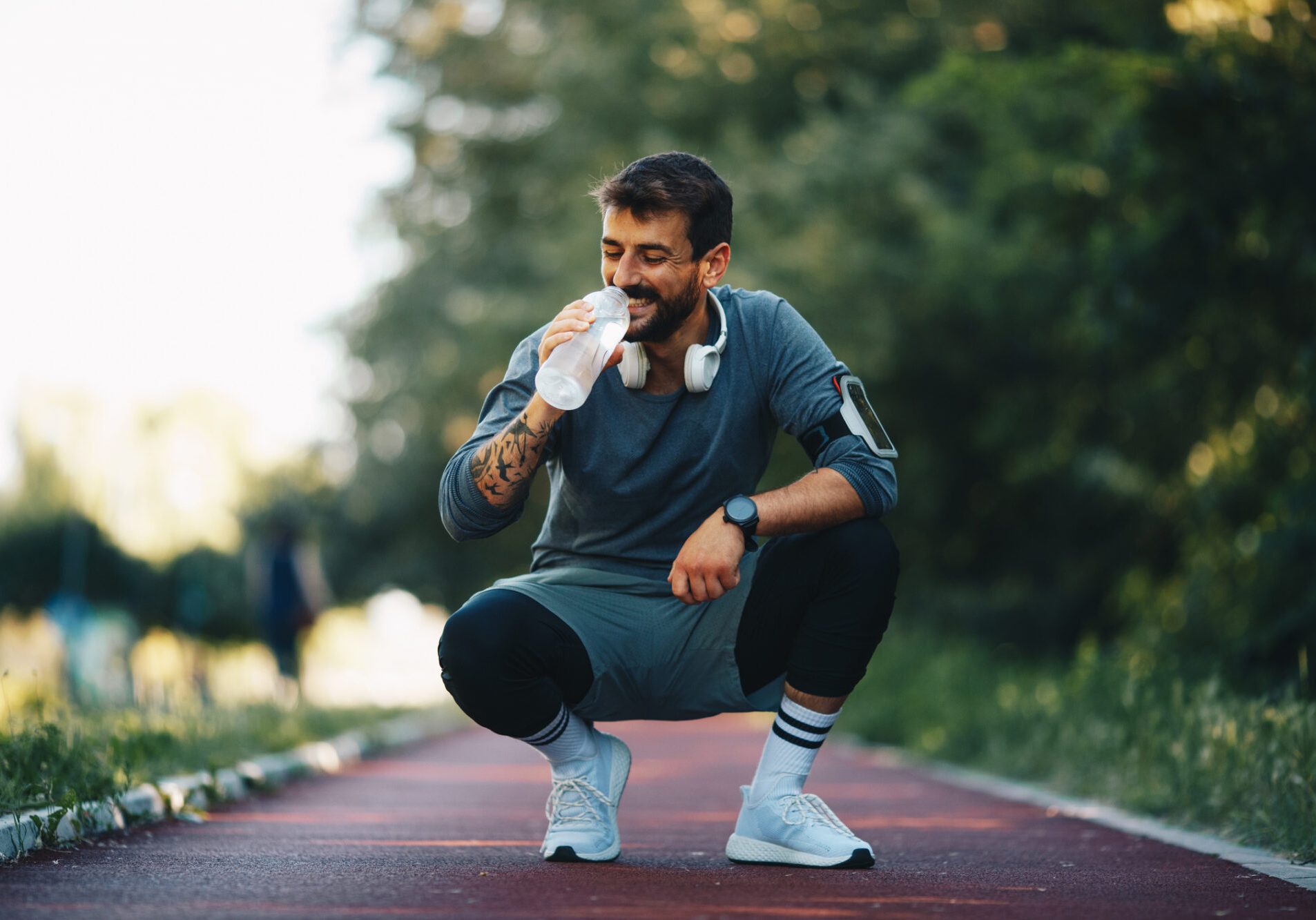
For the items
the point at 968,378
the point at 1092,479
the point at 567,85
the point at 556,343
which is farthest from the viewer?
the point at 567,85

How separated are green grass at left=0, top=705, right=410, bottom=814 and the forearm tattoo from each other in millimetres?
1564

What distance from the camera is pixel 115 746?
18.4 feet

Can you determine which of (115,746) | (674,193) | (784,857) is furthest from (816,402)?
(115,746)

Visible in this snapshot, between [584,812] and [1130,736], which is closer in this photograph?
[584,812]

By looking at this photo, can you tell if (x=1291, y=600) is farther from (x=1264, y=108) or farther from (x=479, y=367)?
(x=479, y=367)

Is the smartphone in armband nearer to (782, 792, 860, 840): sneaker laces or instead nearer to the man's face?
the man's face

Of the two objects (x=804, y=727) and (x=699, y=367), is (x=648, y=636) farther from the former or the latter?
(x=699, y=367)

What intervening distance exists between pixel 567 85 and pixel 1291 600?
1075 centimetres

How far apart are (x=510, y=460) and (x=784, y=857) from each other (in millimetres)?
1243

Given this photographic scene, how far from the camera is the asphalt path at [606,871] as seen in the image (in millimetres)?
3355

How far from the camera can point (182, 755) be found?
266 inches

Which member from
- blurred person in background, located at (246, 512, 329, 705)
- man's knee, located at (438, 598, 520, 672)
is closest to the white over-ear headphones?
man's knee, located at (438, 598, 520, 672)

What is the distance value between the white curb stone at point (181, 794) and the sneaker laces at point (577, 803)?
1.40 meters

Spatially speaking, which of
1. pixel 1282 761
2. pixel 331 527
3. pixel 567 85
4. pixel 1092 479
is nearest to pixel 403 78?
pixel 567 85
